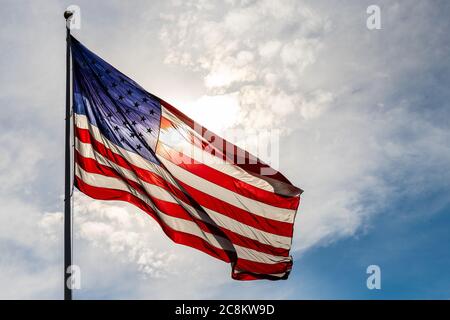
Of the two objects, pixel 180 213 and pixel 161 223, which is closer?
pixel 161 223

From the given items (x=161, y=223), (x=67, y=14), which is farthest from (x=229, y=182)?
(x=67, y=14)

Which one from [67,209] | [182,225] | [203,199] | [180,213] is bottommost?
[182,225]

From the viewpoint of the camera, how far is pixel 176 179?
1638 cm

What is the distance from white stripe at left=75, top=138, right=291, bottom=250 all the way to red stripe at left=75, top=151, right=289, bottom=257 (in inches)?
3.3

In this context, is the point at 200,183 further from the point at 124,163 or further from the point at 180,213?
the point at 124,163

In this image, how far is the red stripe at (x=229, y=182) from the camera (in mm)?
16641

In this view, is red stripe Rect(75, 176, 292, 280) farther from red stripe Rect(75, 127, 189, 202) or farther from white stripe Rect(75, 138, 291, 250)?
red stripe Rect(75, 127, 189, 202)

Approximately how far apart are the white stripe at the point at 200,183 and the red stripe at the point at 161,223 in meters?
0.96

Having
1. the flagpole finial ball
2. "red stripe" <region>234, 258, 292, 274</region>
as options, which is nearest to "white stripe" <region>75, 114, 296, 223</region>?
"red stripe" <region>234, 258, 292, 274</region>

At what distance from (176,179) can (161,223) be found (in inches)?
52.0

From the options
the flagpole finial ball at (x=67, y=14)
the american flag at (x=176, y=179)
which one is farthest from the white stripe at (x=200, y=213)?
the flagpole finial ball at (x=67, y=14)

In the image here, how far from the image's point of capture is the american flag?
1585 cm

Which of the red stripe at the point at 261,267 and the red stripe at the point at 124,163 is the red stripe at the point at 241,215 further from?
the red stripe at the point at 261,267
